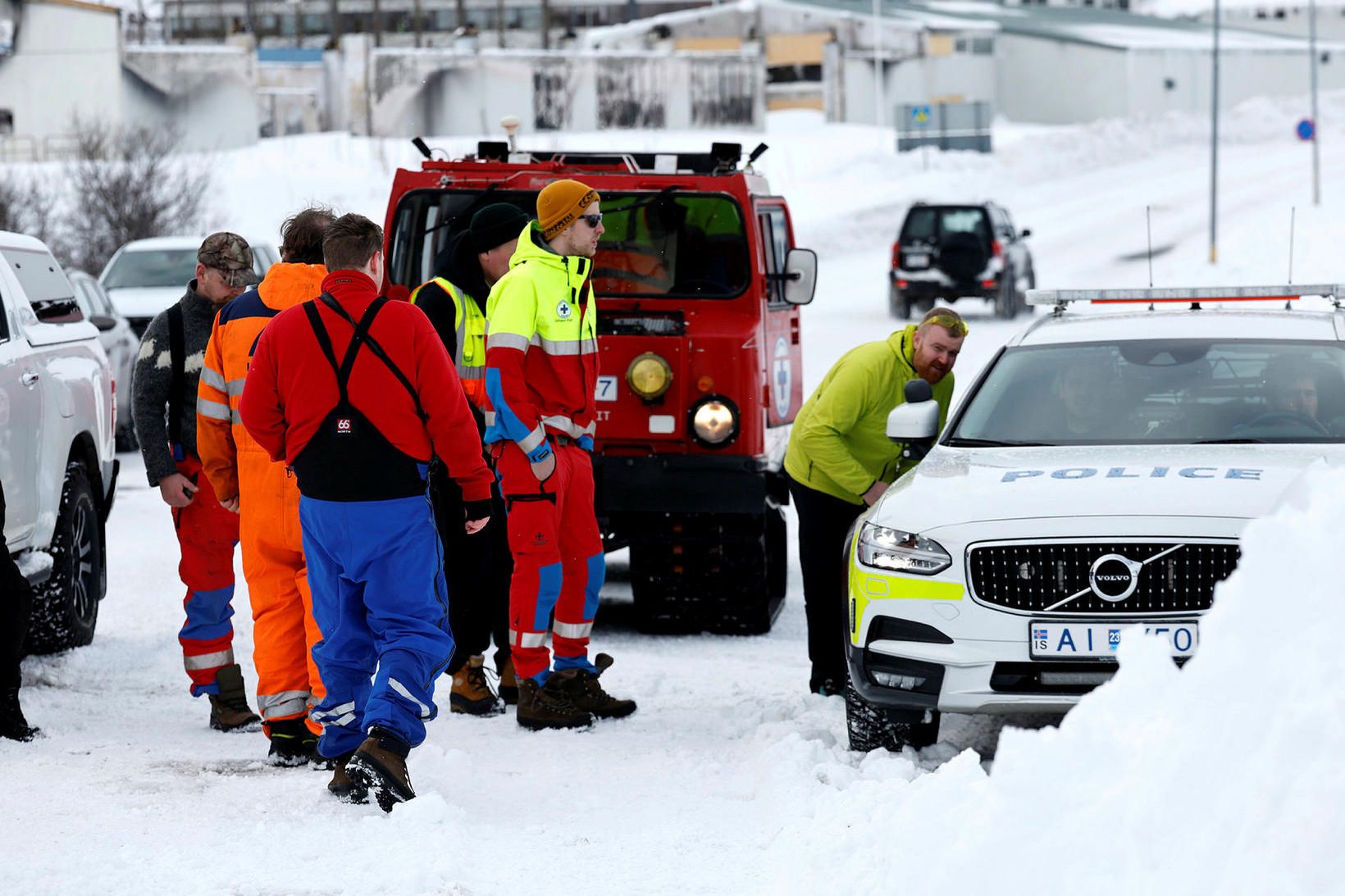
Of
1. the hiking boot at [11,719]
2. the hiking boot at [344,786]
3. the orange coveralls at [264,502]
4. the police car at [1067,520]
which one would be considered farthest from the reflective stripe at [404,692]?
the hiking boot at [11,719]

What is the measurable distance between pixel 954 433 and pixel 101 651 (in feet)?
12.9

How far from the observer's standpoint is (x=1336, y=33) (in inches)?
3182

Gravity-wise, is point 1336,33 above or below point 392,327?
above

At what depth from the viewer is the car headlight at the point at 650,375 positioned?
827 centimetres

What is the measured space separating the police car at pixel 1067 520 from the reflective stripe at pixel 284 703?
5.85 ft

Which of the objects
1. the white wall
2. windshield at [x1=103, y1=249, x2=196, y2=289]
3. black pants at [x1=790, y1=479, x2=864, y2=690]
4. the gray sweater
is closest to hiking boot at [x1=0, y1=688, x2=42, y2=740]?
the gray sweater

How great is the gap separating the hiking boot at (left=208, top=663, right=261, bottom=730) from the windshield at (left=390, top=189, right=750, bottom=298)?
8.26 feet

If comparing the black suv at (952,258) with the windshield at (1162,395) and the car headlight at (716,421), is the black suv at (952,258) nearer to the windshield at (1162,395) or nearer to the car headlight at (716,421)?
the car headlight at (716,421)

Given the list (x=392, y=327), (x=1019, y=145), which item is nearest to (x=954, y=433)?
(x=392, y=327)

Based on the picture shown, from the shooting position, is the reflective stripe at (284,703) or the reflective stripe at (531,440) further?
the reflective stripe at (531,440)

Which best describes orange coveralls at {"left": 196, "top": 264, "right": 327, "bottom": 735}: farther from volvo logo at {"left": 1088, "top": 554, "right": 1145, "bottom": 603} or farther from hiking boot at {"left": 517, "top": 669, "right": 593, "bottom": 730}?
volvo logo at {"left": 1088, "top": 554, "right": 1145, "bottom": 603}

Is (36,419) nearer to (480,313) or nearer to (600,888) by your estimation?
(480,313)

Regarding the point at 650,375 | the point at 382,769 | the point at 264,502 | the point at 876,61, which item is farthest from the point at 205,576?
the point at 876,61

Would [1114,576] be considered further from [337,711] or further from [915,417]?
[337,711]
